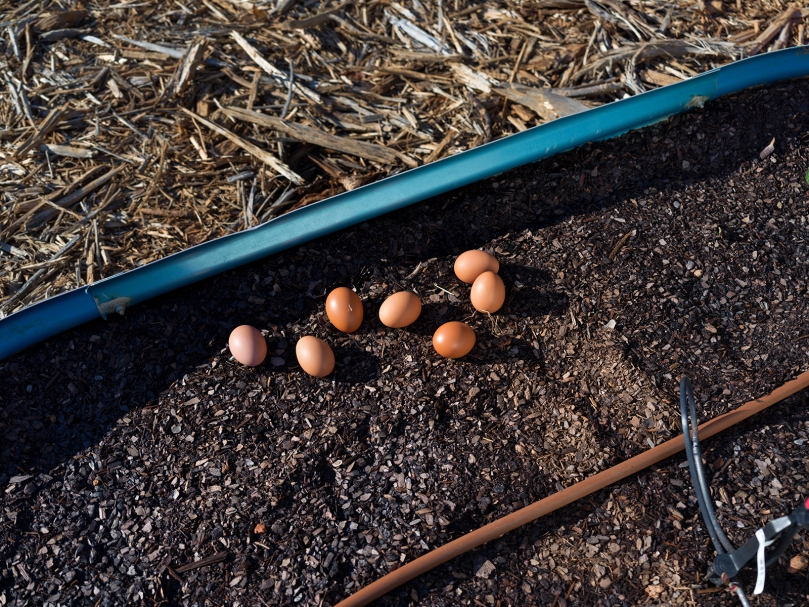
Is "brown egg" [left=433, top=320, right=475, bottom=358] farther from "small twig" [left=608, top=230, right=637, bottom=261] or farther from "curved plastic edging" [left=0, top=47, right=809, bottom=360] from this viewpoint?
"small twig" [left=608, top=230, right=637, bottom=261]

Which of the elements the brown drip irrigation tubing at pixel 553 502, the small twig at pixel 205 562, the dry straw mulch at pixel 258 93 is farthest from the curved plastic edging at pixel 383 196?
the brown drip irrigation tubing at pixel 553 502

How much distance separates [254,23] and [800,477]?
3.58 m

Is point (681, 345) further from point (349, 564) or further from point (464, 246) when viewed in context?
point (349, 564)

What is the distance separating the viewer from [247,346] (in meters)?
2.91

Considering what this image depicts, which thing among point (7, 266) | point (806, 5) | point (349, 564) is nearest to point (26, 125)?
point (7, 266)

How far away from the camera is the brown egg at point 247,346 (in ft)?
9.55

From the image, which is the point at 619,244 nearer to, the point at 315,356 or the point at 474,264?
the point at 474,264

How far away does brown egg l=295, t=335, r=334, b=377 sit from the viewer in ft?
9.47

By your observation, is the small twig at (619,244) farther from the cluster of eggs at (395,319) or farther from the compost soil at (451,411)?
the cluster of eggs at (395,319)

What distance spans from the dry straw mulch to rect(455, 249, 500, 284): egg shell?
0.73 meters

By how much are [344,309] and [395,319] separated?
220 mm

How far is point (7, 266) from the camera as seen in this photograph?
3357mm

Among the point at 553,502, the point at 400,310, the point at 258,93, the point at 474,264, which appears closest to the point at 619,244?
the point at 474,264

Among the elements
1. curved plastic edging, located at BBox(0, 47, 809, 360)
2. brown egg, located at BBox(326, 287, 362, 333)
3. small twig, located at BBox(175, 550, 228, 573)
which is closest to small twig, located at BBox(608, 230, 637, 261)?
curved plastic edging, located at BBox(0, 47, 809, 360)
